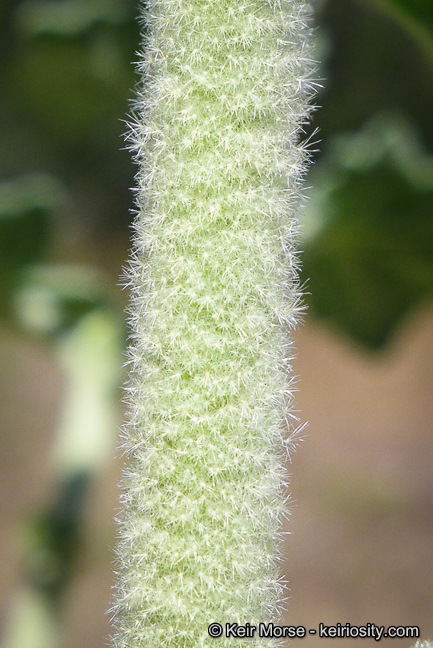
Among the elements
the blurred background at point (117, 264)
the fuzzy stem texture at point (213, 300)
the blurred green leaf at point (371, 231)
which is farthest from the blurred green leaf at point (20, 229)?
the fuzzy stem texture at point (213, 300)

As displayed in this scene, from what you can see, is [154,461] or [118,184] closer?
[154,461]

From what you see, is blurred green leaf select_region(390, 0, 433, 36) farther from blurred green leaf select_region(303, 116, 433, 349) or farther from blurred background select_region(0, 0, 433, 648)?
blurred green leaf select_region(303, 116, 433, 349)

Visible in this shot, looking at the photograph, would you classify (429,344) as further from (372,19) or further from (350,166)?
(350,166)

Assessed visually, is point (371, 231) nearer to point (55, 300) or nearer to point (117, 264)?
point (55, 300)

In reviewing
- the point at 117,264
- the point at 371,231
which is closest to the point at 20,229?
the point at 371,231

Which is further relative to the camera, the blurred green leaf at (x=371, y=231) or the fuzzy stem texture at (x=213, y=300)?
the blurred green leaf at (x=371, y=231)

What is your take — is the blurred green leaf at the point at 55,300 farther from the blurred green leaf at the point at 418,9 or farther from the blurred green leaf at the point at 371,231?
the blurred green leaf at the point at 418,9

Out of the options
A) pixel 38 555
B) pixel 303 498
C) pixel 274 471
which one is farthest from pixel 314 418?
pixel 274 471
